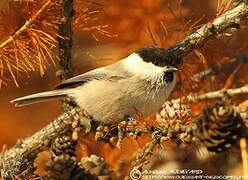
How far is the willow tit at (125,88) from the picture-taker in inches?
60.2

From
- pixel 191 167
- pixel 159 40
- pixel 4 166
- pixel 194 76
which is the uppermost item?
pixel 159 40

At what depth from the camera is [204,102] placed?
1.48m

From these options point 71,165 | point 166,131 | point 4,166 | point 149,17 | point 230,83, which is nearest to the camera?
point 71,165

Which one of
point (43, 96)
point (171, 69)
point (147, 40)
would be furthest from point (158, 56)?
point (43, 96)

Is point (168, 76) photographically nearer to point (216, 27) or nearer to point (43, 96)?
point (216, 27)

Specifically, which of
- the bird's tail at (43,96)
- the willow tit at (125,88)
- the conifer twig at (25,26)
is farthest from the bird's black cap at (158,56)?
the conifer twig at (25,26)

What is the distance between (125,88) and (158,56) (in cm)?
14

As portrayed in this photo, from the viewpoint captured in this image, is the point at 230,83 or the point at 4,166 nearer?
the point at 4,166

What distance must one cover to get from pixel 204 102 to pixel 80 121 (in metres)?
0.35

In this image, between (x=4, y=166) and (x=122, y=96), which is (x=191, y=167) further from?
(x=4, y=166)

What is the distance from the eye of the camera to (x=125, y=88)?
5.16 ft

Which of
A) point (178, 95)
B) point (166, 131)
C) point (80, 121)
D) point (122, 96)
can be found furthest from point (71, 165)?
point (178, 95)

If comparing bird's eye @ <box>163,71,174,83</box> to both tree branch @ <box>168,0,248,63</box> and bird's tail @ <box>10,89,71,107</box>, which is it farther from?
bird's tail @ <box>10,89,71,107</box>

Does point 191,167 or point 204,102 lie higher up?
point 204,102
